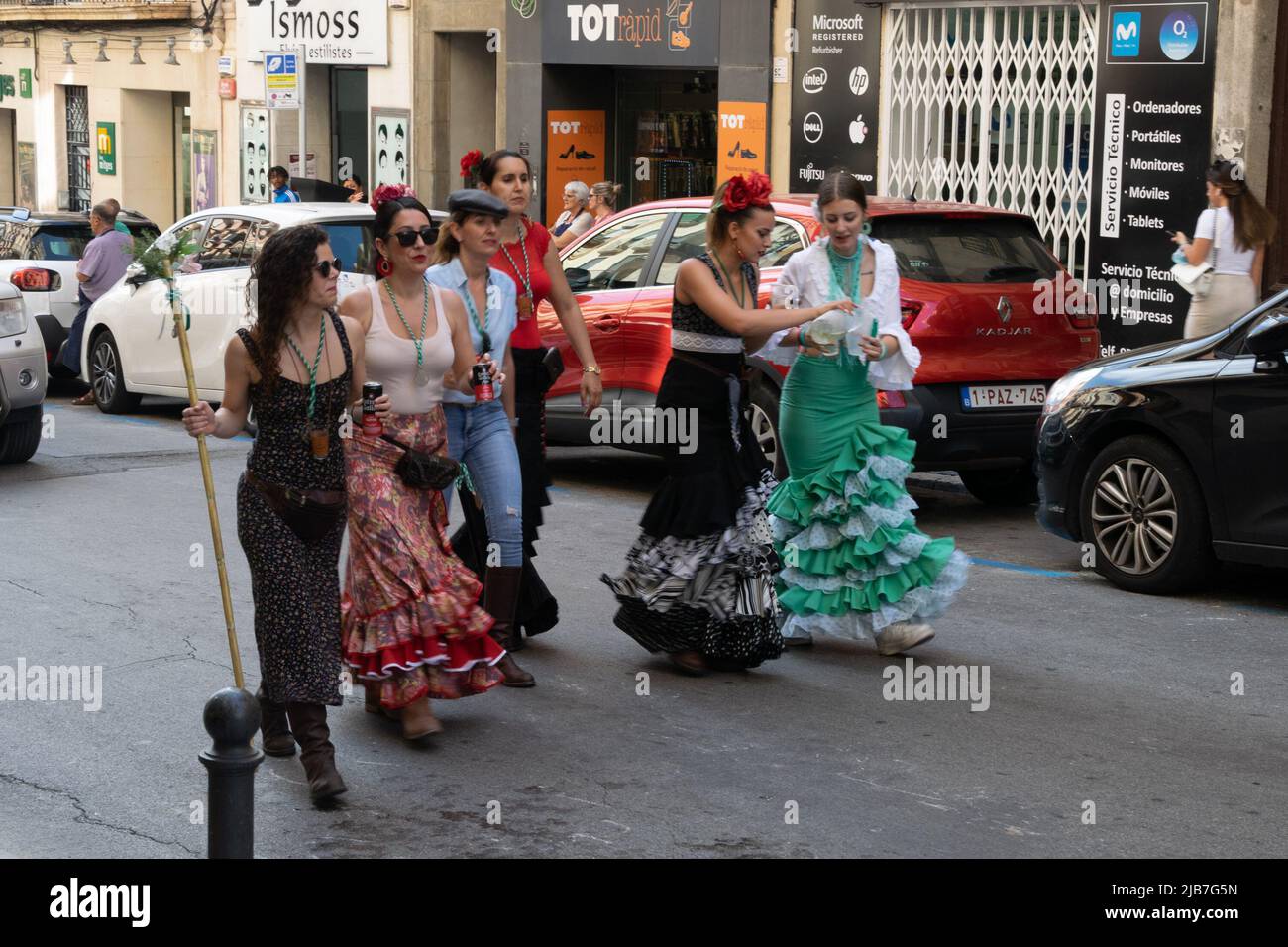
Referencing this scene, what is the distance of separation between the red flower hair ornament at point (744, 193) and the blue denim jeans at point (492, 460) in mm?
1125

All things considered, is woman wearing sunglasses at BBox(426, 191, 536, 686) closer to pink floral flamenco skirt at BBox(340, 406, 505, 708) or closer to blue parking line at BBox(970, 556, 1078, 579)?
pink floral flamenco skirt at BBox(340, 406, 505, 708)

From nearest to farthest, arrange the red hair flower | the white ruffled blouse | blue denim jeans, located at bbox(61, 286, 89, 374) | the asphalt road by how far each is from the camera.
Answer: the asphalt road, the white ruffled blouse, the red hair flower, blue denim jeans, located at bbox(61, 286, 89, 374)

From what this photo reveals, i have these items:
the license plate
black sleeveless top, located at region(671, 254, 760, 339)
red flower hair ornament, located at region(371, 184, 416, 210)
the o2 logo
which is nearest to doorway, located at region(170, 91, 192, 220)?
the o2 logo

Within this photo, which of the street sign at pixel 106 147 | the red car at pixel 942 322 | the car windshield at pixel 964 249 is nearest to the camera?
the red car at pixel 942 322

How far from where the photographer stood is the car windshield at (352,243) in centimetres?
1318

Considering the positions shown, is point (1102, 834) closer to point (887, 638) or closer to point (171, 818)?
point (887, 638)

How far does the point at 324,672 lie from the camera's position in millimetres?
5824

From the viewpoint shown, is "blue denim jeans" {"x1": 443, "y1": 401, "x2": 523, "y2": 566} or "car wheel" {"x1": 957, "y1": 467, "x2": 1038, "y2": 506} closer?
"blue denim jeans" {"x1": 443, "y1": 401, "x2": 523, "y2": 566}

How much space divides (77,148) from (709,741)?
2848cm

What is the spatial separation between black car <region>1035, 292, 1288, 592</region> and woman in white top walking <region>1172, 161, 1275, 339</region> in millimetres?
2900

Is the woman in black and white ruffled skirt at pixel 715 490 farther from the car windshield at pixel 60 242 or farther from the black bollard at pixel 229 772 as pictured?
the car windshield at pixel 60 242

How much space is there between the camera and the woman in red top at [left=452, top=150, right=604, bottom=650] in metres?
7.23

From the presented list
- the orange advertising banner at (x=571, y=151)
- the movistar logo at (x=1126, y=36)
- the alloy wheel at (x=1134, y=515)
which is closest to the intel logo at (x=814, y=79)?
the movistar logo at (x=1126, y=36)
